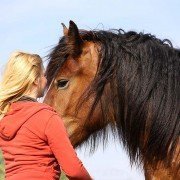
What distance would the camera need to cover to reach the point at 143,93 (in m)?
4.17

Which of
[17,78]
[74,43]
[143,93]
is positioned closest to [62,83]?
[74,43]

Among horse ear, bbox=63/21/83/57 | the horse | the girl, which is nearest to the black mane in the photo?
the horse

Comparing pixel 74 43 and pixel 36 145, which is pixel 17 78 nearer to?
pixel 36 145

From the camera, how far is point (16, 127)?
10.7 ft

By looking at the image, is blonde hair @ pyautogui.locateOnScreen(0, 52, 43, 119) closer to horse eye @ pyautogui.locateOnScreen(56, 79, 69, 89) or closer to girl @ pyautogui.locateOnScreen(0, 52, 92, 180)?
girl @ pyautogui.locateOnScreen(0, 52, 92, 180)

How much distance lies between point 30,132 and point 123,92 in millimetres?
1241

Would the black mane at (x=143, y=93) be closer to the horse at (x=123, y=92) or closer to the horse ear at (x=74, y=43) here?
the horse at (x=123, y=92)

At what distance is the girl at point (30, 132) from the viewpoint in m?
3.20

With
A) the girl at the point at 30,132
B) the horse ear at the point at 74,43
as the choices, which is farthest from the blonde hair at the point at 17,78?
the horse ear at the point at 74,43

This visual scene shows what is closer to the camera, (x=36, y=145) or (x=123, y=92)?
(x=36, y=145)

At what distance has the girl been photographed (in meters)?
3.20

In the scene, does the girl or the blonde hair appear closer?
the girl

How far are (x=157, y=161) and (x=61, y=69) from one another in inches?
51.6

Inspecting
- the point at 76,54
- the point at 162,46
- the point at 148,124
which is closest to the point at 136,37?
the point at 162,46
